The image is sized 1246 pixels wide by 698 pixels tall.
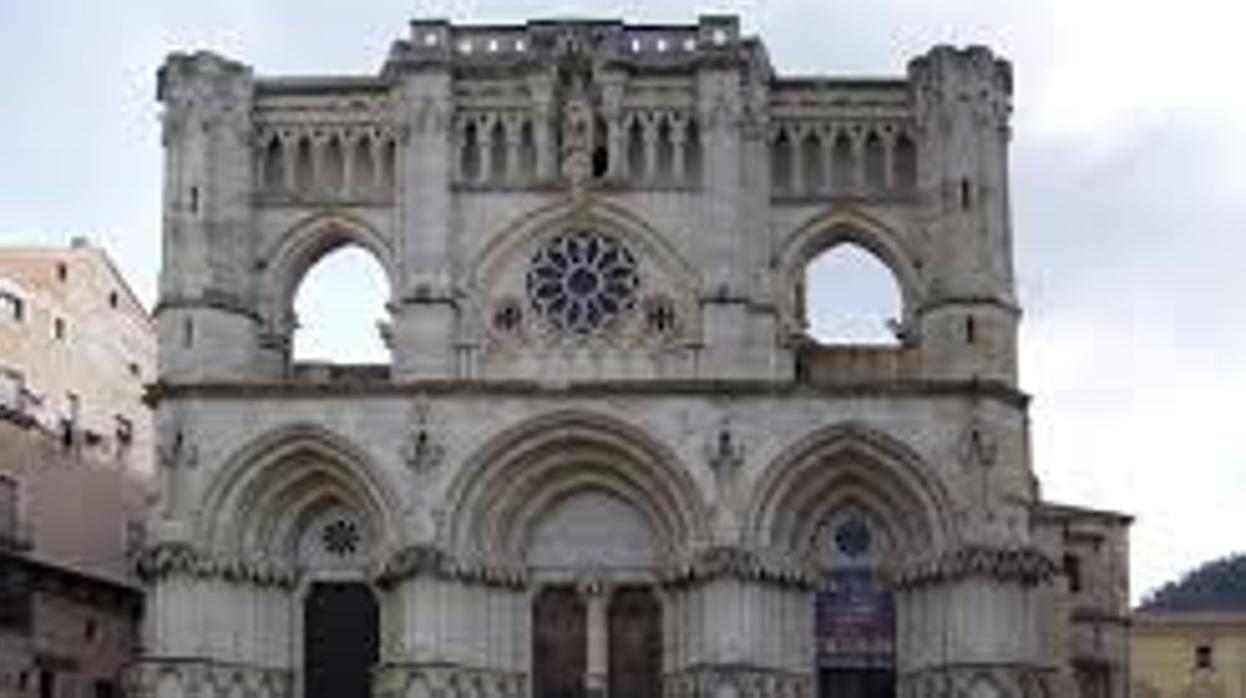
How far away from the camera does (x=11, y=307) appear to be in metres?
51.6

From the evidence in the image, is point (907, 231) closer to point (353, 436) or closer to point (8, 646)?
point (353, 436)

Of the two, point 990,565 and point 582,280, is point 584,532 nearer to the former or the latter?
point 582,280

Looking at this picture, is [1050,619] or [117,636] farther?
[117,636]

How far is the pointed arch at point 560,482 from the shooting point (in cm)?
4428

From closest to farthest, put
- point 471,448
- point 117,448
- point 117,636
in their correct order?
1. point 471,448
2. point 117,636
3. point 117,448

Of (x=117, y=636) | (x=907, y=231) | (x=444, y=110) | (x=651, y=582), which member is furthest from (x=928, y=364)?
(x=117, y=636)

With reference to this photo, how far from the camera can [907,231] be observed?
46.5 m

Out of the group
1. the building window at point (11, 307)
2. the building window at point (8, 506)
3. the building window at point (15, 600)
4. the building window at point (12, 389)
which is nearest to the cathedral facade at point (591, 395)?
the building window at point (15, 600)

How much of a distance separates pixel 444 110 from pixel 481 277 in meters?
3.10

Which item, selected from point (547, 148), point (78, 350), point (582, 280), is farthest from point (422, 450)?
point (78, 350)

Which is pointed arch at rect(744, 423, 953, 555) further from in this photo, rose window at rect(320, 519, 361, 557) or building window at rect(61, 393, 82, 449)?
building window at rect(61, 393, 82, 449)

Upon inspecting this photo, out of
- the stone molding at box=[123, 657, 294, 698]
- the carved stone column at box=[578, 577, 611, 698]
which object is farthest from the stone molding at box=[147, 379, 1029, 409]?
the stone molding at box=[123, 657, 294, 698]

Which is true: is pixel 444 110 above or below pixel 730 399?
above

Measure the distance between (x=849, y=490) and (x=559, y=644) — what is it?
580cm
